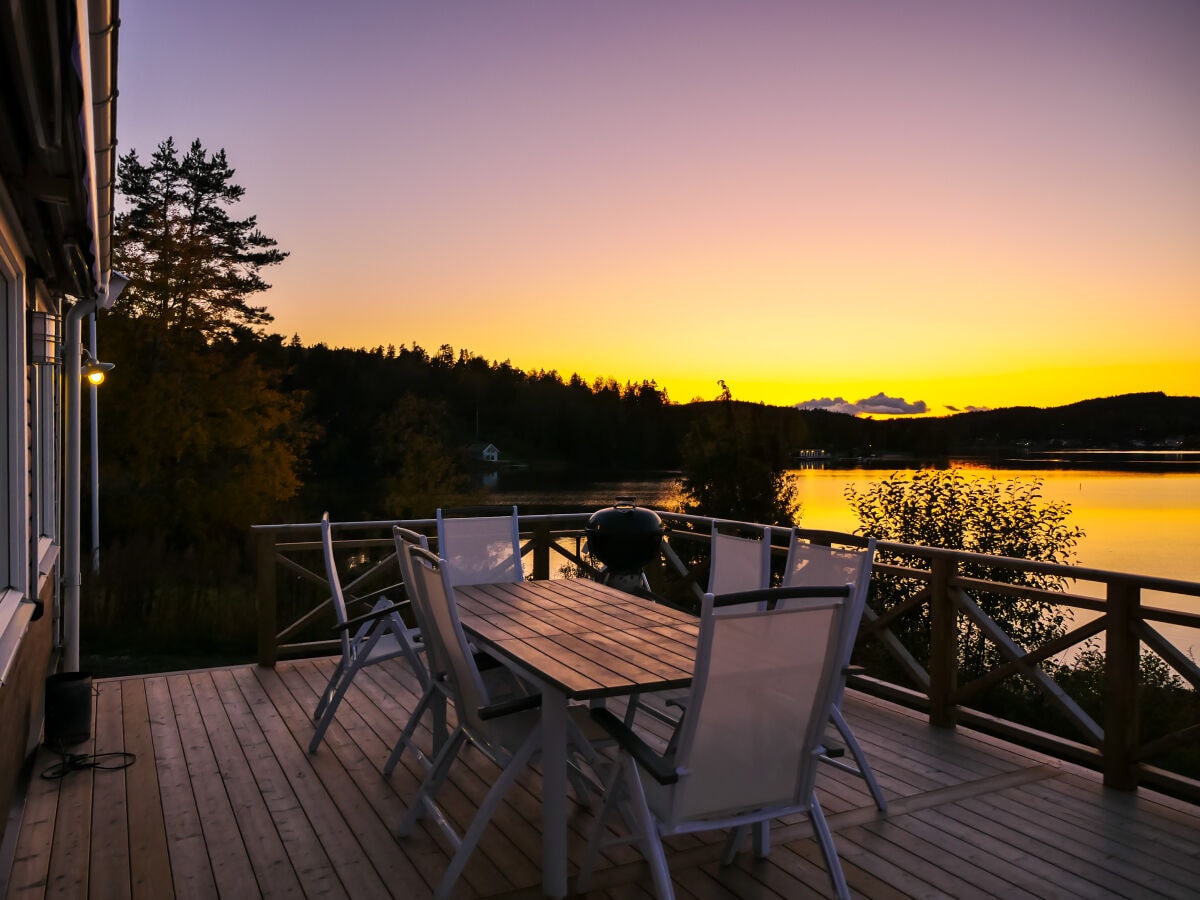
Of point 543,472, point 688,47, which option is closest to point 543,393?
point 543,472

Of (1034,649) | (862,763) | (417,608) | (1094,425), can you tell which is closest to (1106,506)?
(1094,425)

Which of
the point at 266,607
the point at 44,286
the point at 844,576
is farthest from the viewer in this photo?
the point at 266,607

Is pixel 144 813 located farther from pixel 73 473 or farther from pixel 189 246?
pixel 189 246

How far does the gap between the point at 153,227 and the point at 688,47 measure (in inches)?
683

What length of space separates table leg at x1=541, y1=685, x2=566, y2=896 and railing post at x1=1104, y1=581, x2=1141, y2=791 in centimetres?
222

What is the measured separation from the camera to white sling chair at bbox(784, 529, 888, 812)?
2.95 metres

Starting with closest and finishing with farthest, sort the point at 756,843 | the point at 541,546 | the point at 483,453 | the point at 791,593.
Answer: the point at 791,593 → the point at 756,843 → the point at 541,546 → the point at 483,453

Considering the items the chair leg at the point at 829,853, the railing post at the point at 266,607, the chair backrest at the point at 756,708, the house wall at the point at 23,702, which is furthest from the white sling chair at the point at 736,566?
the railing post at the point at 266,607

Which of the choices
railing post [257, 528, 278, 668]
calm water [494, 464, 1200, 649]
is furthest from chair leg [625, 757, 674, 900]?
calm water [494, 464, 1200, 649]

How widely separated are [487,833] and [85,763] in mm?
1860

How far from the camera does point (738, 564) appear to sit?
3.74m

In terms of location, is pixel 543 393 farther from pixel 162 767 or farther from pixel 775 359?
pixel 162 767

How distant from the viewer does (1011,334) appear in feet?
46.8

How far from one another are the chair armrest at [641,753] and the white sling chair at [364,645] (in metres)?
1.36
